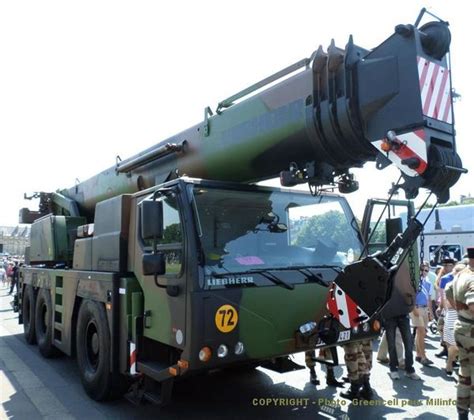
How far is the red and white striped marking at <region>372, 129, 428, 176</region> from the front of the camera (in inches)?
127

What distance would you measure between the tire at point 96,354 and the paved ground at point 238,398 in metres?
0.17

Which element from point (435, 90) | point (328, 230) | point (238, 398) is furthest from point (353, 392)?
point (435, 90)

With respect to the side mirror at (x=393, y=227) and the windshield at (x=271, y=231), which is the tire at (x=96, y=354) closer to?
the windshield at (x=271, y=231)

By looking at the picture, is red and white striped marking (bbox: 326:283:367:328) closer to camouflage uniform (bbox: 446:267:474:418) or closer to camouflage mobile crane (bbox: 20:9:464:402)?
camouflage mobile crane (bbox: 20:9:464:402)

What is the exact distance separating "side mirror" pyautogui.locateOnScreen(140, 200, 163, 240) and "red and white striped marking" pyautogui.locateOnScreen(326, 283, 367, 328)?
155cm

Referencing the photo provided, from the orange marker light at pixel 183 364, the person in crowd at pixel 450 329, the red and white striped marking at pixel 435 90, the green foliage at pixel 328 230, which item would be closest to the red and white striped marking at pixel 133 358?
the orange marker light at pixel 183 364

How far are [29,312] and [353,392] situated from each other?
244 inches

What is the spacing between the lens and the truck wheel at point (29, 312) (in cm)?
806

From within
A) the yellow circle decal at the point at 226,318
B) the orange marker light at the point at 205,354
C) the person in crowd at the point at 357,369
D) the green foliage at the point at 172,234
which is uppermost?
the green foliage at the point at 172,234

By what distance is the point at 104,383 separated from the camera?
4.84 metres

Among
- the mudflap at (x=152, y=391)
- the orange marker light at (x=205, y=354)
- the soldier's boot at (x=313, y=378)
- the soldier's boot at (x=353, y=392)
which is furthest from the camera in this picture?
the soldier's boot at (x=313, y=378)

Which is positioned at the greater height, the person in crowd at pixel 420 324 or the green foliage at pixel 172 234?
the green foliage at pixel 172 234

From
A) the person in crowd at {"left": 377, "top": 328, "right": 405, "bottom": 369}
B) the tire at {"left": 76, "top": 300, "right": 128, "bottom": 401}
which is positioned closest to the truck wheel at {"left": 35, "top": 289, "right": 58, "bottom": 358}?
the tire at {"left": 76, "top": 300, "right": 128, "bottom": 401}

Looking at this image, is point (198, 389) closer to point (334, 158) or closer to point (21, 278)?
point (334, 158)
